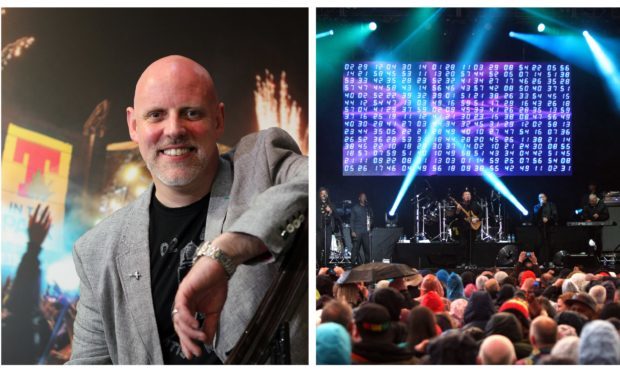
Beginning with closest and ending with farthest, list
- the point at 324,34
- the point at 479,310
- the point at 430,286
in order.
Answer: the point at 479,310, the point at 430,286, the point at 324,34

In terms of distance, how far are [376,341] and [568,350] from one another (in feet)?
2.61

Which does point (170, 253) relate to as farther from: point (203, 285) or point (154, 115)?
point (203, 285)

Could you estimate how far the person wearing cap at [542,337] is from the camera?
11.2ft

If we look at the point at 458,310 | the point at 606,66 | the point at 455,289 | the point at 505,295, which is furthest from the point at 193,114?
the point at 606,66

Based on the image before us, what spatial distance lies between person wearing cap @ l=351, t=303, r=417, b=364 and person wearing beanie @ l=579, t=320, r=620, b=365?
0.71 meters

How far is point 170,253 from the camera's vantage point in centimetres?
303

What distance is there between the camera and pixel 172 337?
300 cm

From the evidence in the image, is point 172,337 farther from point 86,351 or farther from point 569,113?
point 569,113

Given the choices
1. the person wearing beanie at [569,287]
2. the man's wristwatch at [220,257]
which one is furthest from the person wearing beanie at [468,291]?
the man's wristwatch at [220,257]

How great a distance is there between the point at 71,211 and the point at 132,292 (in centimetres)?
99

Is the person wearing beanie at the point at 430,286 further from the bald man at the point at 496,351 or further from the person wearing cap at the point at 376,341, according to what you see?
the bald man at the point at 496,351

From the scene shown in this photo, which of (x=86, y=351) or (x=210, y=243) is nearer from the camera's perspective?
(x=210, y=243)

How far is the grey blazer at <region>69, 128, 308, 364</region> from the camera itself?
9.34 feet
